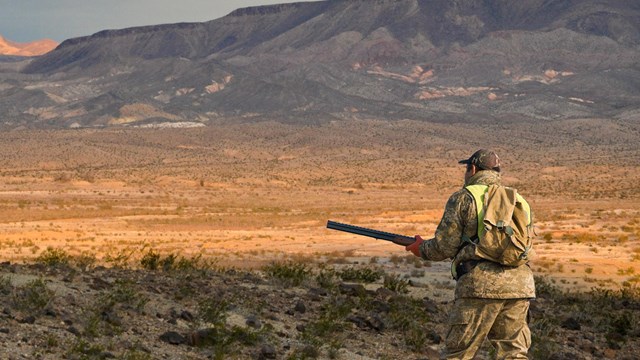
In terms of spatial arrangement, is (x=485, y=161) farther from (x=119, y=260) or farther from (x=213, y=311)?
(x=119, y=260)

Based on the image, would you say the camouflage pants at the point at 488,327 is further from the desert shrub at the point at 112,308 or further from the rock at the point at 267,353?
the desert shrub at the point at 112,308

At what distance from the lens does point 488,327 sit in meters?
8.23

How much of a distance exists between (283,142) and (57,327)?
128 meters

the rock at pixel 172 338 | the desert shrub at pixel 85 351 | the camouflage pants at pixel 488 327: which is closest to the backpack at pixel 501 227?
the camouflage pants at pixel 488 327

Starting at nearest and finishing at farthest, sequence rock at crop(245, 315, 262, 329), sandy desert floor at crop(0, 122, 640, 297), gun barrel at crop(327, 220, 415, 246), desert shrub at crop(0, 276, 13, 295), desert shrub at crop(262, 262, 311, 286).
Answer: gun barrel at crop(327, 220, 415, 246) < desert shrub at crop(0, 276, 13, 295) < rock at crop(245, 315, 262, 329) < desert shrub at crop(262, 262, 311, 286) < sandy desert floor at crop(0, 122, 640, 297)

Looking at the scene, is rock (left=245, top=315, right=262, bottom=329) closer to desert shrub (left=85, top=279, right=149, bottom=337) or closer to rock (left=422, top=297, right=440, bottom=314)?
desert shrub (left=85, top=279, right=149, bottom=337)

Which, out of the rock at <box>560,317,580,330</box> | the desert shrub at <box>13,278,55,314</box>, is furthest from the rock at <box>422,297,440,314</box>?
the desert shrub at <box>13,278,55,314</box>

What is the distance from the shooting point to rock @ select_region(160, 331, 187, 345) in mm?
10922

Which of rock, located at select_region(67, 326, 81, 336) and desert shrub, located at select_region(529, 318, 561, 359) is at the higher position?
rock, located at select_region(67, 326, 81, 336)

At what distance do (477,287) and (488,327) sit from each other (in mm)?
356

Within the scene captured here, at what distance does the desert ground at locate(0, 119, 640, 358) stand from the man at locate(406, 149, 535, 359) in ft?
30.9

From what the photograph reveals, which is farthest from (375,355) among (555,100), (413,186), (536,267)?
(555,100)

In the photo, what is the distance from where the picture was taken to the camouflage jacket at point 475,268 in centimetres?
812

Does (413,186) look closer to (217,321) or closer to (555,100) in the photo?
(217,321)
